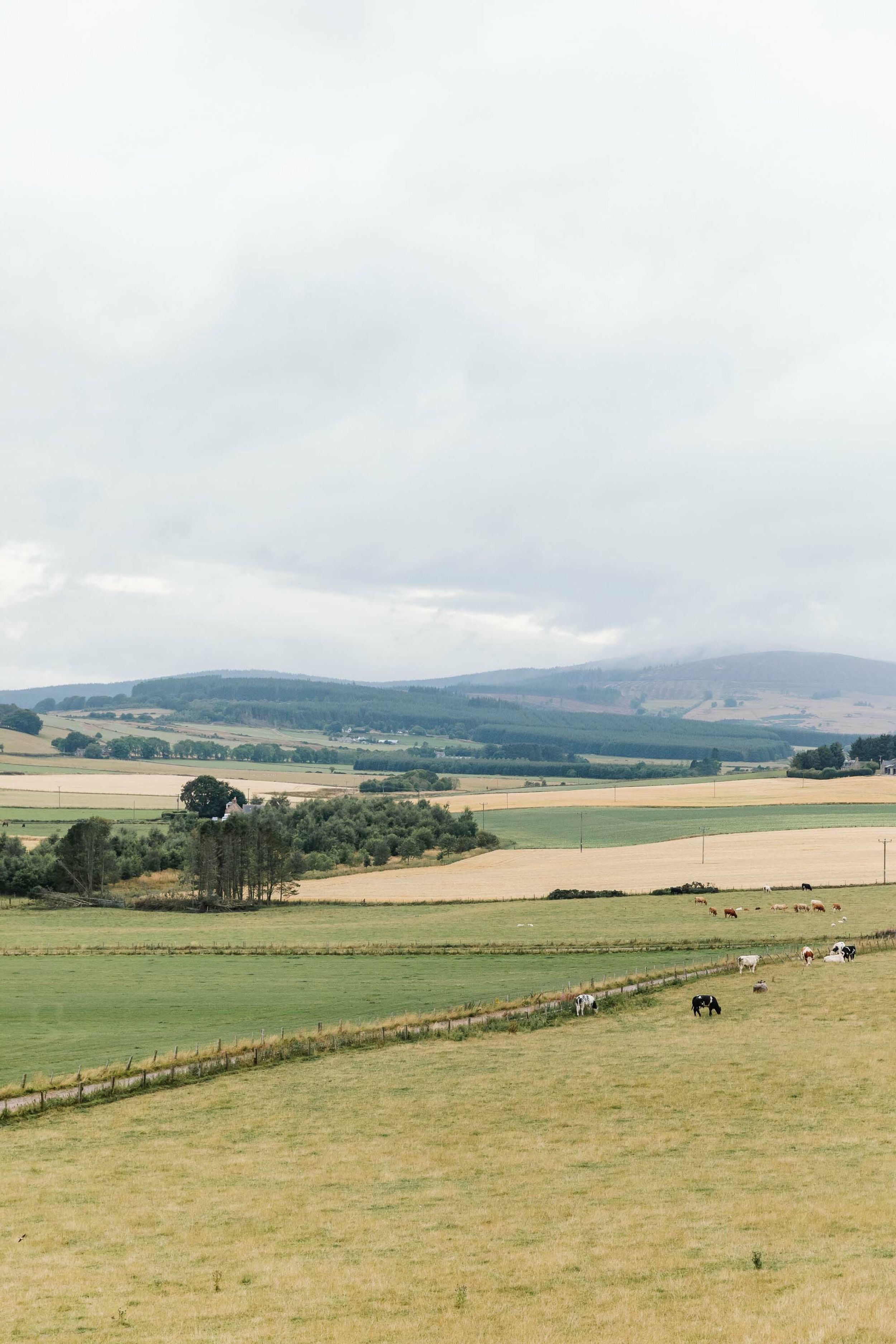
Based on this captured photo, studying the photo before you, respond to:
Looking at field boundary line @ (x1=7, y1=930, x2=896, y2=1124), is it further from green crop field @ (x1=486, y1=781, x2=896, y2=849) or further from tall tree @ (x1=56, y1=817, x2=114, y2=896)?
green crop field @ (x1=486, y1=781, x2=896, y2=849)

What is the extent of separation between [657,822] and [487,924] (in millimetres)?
64552

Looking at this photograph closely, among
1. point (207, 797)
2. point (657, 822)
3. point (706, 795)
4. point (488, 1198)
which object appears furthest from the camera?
point (207, 797)

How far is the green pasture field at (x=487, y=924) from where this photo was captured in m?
70.8

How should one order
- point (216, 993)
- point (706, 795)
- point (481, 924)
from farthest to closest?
1. point (706, 795)
2. point (481, 924)
3. point (216, 993)

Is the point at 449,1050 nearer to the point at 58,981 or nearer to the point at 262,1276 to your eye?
the point at 262,1276

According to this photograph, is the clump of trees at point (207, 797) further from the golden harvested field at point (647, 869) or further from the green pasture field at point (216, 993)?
the green pasture field at point (216, 993)

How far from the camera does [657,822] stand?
457 ft

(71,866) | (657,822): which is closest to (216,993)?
(71,866)

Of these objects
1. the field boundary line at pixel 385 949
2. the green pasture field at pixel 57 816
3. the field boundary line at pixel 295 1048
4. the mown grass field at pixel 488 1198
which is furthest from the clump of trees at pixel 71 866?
the mown grass field at pixel 488 1198

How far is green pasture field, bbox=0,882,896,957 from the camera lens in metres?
70.8

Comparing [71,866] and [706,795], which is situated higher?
[706,795]

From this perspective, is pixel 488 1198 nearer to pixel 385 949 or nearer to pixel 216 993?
pixel 216 993

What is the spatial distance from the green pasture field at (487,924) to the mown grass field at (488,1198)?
2670 cm

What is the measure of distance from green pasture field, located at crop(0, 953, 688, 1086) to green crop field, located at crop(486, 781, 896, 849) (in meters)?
60.4
